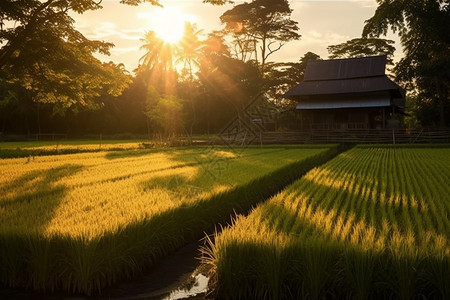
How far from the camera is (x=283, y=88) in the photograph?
50.2m

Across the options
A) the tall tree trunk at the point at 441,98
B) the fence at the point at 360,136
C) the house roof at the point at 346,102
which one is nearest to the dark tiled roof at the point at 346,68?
the house roof at the point at 346,102

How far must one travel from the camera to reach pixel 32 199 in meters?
7.93

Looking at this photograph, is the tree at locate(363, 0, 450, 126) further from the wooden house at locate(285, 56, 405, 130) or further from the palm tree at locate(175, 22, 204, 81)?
the palm tree at locate(175, 22, 204, 81)

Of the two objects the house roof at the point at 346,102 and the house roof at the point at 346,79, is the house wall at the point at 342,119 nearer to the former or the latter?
the house roof at the point at 346,102

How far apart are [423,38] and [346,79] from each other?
812 cm

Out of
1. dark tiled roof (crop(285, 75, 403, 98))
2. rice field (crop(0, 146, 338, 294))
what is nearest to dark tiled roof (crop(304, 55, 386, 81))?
dark tiled roof (crop(285, 75, 403, 98))

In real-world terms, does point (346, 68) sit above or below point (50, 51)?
above

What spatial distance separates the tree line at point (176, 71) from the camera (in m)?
17.8

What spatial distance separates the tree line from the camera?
17.8 meters

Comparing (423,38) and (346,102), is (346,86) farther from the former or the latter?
(423,38)

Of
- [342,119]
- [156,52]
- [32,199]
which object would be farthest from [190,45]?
[32,199]

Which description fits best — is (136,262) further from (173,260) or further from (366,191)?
(366,191)

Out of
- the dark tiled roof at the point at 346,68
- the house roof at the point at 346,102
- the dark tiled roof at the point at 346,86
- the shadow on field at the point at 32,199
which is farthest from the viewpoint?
the dark tiled roof at the point at 346,68

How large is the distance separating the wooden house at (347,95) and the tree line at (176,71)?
101 inches
